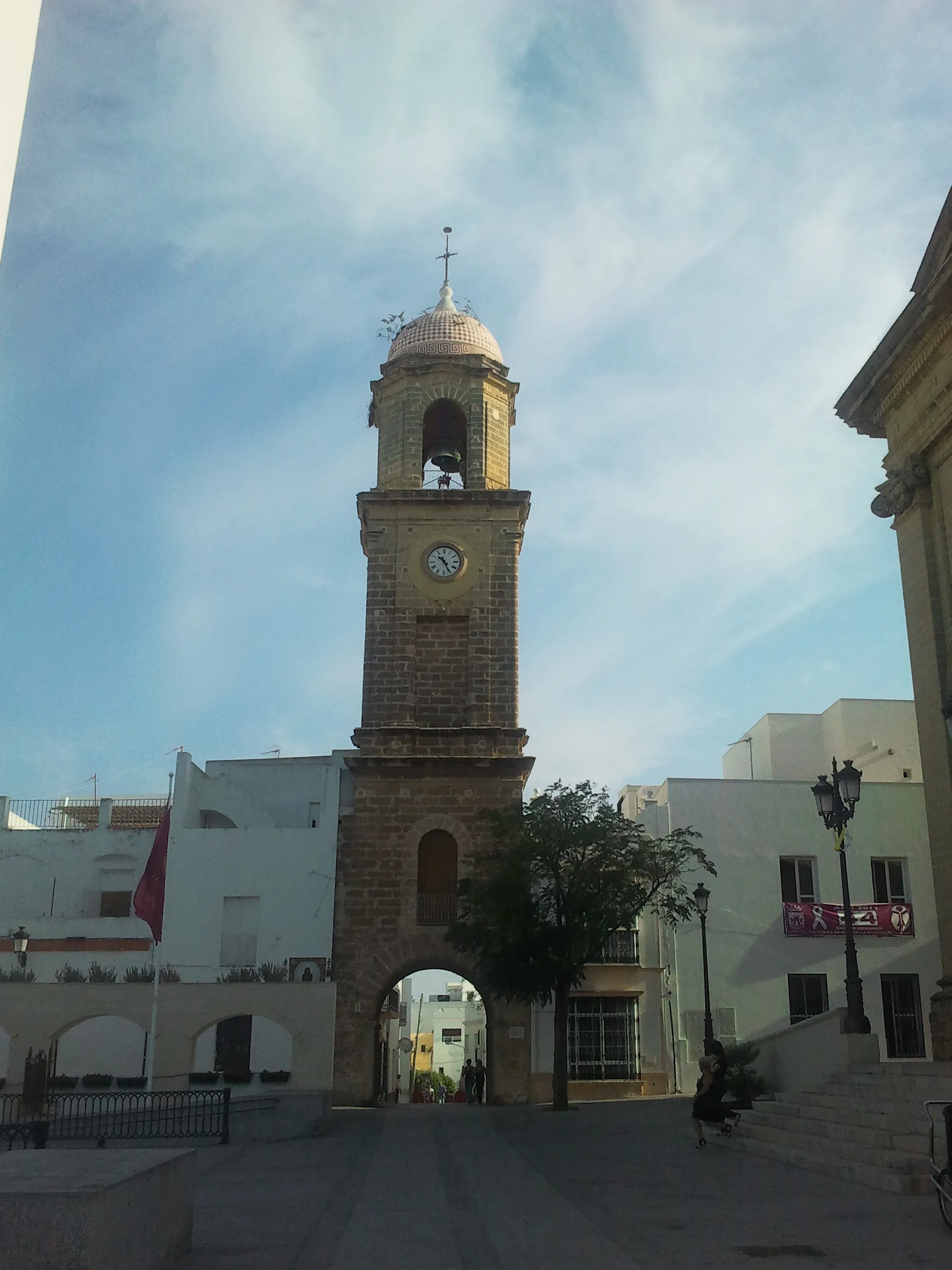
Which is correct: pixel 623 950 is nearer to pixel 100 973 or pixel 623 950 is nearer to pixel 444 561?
pixel 444 561

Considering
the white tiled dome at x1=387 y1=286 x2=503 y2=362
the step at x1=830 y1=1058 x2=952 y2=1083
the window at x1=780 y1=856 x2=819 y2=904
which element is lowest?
the step at x1=830 y1=1058 x2=952 y2=1083

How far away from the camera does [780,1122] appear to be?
14.4 metres

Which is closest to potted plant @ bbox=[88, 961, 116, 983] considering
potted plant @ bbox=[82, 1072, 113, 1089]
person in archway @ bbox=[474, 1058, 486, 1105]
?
potted plant @ bbox=[82, 1072, 113, 1089]

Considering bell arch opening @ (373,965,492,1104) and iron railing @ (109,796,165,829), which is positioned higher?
iron railing @ (109,796,165,829)

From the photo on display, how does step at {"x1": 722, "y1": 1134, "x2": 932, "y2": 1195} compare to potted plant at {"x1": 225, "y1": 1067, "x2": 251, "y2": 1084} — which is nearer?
step at {"x1": 722, "y1": 1134, "x2": 932, "y2": 1195}

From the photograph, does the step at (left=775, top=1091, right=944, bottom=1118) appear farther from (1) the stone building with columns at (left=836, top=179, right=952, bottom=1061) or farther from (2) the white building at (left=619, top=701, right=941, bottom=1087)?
(2) the white building at (left=619, top=701, right=941, bottom=1087)

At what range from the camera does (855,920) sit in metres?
30.5

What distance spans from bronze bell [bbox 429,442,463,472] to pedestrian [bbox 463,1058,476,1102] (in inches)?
669

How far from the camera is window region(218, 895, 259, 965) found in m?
29.1

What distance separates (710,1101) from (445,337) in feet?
80.0

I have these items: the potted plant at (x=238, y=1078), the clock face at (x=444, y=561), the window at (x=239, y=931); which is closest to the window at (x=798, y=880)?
the clock face at (x=444, y=561)

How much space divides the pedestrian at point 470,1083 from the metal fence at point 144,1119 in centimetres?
1594

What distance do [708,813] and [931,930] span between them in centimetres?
642

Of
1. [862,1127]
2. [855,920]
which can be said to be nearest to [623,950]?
[855,920]
